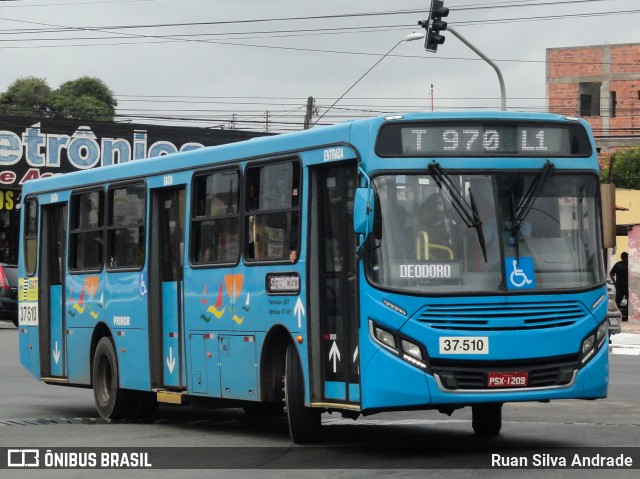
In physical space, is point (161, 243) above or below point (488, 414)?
above

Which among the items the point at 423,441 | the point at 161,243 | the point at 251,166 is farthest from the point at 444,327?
the point at 161,243

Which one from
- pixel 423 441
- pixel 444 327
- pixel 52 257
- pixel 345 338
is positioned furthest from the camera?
pixel 52 257

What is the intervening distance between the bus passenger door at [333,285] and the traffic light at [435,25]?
16103 millimetres

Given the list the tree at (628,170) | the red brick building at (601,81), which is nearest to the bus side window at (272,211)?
the tree at (628,170)

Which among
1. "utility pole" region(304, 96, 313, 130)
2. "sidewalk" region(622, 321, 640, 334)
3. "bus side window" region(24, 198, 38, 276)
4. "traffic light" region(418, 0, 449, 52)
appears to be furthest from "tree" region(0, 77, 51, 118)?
"bus side window" region(24, 198, 38, 276)

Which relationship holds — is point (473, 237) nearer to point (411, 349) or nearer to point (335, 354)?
point (411, 349)

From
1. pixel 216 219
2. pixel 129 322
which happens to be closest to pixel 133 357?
pixel 129 322

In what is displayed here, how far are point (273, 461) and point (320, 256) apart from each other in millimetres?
1933

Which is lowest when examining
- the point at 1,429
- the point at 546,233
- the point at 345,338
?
the point at 1,429

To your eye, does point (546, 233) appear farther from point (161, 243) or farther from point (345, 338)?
point (161, 243)

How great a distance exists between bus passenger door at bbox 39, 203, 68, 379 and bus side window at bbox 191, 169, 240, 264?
12.7 feet

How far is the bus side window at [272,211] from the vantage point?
12.9m

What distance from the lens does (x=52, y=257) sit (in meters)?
18.4

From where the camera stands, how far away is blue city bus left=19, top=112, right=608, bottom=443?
445 inches
